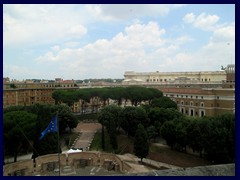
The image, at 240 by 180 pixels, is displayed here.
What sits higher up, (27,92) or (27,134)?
(27,92)

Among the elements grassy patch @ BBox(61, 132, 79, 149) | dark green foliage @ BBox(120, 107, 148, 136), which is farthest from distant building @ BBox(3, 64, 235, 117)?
grassy patch @ BBox(61, 132, 79, 149)

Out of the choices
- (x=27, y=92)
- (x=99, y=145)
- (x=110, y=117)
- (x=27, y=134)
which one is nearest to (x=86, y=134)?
(x=99, y=145)

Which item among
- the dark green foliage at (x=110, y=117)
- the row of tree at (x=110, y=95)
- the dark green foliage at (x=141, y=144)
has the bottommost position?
the dark green foliage at (x=141, y=144)

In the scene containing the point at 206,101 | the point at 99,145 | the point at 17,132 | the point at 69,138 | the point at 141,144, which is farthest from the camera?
the point at 206,101

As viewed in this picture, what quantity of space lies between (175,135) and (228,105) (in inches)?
598

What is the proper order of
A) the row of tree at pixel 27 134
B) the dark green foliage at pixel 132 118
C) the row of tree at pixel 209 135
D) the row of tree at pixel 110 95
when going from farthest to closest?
the row of tree at pixel 110 95
the dark green foliage at pixel 132 118
the row of tree at pixel 27 134
the row of tree at pixel 209 135

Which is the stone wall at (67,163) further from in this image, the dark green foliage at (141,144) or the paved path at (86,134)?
the paved path at (86,134)

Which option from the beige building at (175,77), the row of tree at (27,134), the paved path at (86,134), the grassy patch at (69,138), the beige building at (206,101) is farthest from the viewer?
the beige building at (175,77)

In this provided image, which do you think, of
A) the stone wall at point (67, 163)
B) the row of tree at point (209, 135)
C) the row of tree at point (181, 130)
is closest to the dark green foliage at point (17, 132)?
the stone wall at point (67, 163)

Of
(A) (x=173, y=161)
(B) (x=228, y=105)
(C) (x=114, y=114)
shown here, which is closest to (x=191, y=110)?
(B) (x=228, y=105)

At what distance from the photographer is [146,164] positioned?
18516 millimetres

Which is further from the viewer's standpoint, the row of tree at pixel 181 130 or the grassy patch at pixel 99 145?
the grassy patch at pixel 99 145

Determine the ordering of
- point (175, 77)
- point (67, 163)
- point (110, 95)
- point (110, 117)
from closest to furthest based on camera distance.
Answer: point (67, 163) → point (110, 117) → point (110, 95) → point (175, 77)

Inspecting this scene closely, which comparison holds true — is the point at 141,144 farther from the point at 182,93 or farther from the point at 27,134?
the point at 182,93
